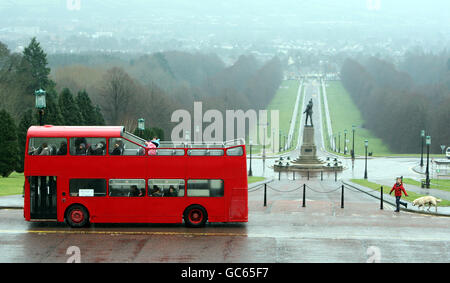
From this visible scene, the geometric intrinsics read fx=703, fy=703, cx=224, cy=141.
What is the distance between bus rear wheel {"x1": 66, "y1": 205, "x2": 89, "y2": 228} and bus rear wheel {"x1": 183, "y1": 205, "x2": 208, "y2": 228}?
3827mm

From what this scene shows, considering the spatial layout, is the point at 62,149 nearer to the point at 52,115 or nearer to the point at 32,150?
the point at 32,150

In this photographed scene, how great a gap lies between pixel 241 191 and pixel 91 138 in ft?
19.7

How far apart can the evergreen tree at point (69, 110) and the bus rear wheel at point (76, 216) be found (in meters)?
51.2

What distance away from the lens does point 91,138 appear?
2625 cm

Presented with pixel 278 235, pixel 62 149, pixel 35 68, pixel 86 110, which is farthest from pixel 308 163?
pixel 62 149

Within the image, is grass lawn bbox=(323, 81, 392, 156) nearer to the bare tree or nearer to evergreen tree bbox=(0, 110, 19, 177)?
the bare tree

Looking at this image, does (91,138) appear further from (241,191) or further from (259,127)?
(259,127)

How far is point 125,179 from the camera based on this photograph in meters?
26.6

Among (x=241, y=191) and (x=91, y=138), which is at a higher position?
(x=91, y=138)

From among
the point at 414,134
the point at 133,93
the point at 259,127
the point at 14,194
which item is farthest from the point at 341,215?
the point at 259,127

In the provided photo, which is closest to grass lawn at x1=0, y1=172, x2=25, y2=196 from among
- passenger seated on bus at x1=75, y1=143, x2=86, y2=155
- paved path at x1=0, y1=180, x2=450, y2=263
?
paved path at x1=0, y1=180, x2=450, y2=263

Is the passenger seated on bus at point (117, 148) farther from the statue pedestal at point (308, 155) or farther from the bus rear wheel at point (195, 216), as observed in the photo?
the statue pedestal at point (308, 155)

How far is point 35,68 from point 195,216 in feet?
309

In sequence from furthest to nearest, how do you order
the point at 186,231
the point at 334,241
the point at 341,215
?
1. the point at 341,215
2. the point at 186,231
3. the point at 334,241
